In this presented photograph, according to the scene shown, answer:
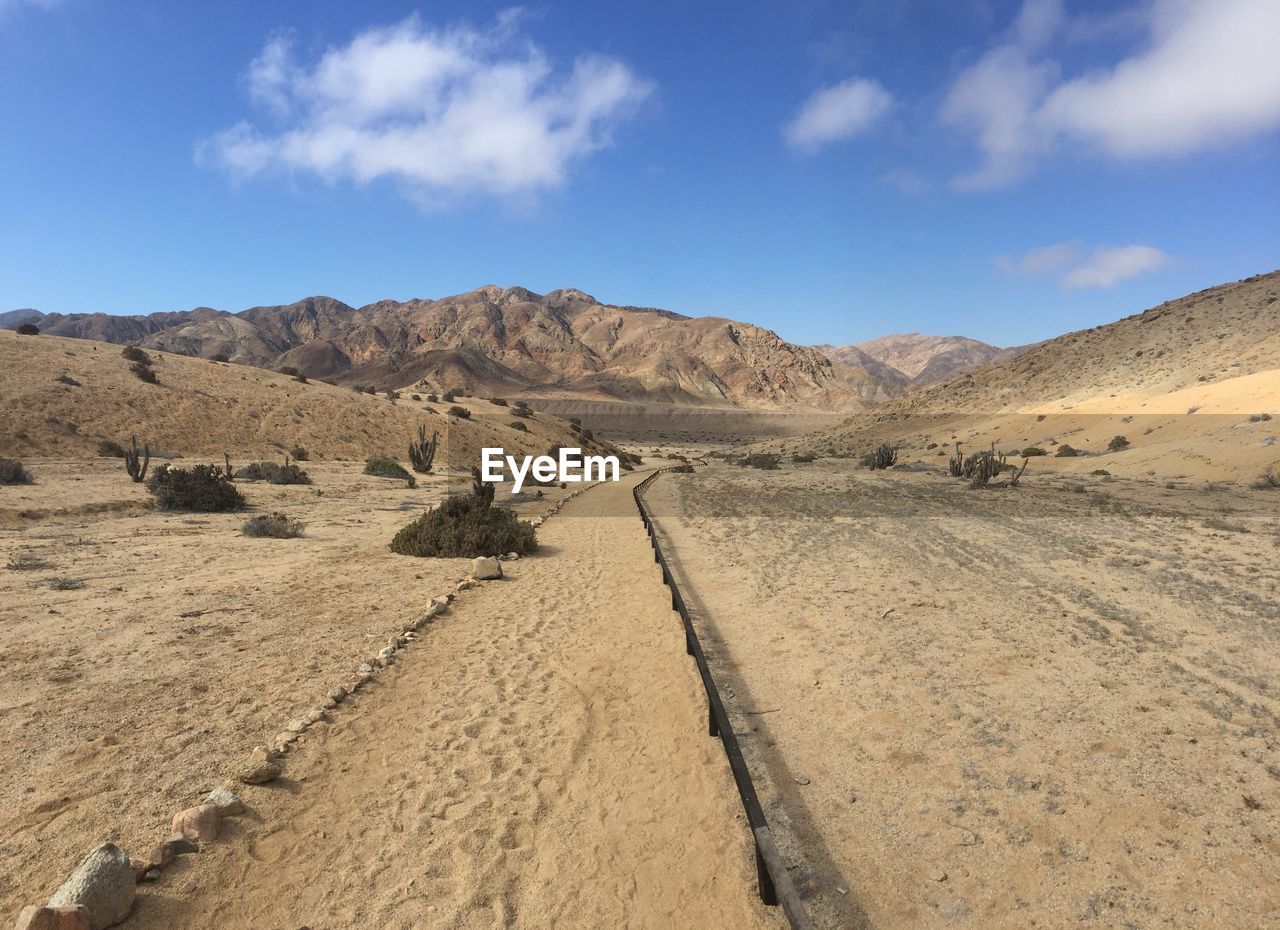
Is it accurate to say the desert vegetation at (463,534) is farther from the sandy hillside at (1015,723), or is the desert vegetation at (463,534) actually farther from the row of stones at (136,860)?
the row of stones at (136,860)

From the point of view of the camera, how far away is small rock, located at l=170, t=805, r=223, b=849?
386cm

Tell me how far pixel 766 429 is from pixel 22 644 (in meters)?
103

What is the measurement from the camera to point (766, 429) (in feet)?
349

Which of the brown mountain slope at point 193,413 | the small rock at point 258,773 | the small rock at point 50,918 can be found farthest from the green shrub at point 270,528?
the brown mountain slope at point 193,413

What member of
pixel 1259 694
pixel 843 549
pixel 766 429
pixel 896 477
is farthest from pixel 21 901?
pixel 766 429

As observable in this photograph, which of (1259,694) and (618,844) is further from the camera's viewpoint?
(1259,694)

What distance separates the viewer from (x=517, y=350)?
157m

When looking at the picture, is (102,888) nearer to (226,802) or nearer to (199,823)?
(199,823)

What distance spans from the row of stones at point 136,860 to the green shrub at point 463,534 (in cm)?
704

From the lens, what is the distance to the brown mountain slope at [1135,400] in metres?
25.9

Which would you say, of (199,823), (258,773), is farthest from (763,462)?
(199,823)

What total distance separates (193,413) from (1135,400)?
164 ft

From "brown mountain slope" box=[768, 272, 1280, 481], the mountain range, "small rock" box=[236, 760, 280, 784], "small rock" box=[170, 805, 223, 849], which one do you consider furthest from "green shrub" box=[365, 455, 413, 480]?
the mountain range

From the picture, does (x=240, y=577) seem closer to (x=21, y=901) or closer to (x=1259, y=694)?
(x=21, y=901)
